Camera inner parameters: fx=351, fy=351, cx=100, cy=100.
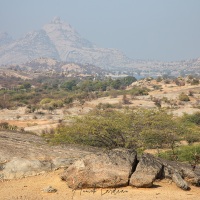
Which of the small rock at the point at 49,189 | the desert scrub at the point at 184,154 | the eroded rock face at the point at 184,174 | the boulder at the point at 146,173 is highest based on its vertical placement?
the boulder at the point at 146,173

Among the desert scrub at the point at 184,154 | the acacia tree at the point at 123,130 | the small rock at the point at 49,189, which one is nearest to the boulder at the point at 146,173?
Result: the small rock at the point at 49,189

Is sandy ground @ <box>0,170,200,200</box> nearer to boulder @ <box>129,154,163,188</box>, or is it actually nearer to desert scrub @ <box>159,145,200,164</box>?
boulder @ <box>129,154,163,188</box>

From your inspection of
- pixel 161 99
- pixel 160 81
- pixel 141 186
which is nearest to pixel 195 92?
pixel 161 99

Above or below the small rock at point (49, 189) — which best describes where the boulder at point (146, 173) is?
above

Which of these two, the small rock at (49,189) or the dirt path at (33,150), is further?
the dirt path at (33,150)

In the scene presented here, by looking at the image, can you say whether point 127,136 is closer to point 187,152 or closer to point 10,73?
point 187,152

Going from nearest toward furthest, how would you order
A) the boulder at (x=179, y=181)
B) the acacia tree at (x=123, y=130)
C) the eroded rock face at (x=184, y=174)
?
the boulder at (x=179, y=181) < the eroded rock face at (x=184, y=174) < the acacia tree at (x=123, y=130)

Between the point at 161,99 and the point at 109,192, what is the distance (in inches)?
2321

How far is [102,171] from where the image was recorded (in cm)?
1552

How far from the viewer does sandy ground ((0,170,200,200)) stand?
47.6 ft

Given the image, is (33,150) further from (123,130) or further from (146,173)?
(146,173)

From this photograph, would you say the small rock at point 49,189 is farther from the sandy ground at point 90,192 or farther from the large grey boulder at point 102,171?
the large grey boulder at point 102,171

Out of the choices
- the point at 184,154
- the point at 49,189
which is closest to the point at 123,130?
the point at 49,189

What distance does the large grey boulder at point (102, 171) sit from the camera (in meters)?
15.4
